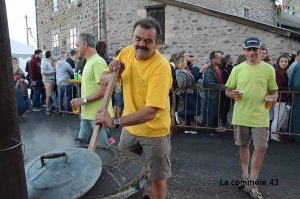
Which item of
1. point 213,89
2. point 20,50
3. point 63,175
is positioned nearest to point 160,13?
point 213,89

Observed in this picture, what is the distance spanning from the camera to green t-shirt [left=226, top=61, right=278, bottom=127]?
3.24 m

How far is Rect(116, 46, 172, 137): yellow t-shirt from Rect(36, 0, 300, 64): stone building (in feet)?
26.8

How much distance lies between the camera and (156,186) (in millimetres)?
2654

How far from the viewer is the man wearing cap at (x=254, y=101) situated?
10.6 ft

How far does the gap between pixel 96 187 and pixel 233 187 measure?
2588mm

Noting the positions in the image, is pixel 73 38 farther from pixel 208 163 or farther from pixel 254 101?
pixel 254 101

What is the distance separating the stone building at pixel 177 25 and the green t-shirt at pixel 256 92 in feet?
22.2

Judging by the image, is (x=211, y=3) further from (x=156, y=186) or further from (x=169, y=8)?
(x=156, y=186)

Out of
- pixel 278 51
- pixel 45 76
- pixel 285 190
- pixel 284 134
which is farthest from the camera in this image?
pixel 278 51

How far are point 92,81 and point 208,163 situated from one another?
2.43 m

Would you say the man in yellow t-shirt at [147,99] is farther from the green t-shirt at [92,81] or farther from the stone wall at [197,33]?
the stone wall at [197,33]

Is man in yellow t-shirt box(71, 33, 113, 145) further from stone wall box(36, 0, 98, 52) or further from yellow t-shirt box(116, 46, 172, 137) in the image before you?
stone wall box(36, 0, 98, 52)

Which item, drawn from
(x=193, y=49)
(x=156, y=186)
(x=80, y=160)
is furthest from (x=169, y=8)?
(x=80, y=160)

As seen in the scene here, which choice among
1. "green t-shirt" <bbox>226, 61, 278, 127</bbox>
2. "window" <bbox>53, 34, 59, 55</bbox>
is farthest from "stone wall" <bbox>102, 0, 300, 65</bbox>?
"green t-shirt" <bbox>226, 61, 278, 127</bbox>
